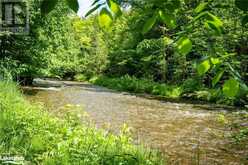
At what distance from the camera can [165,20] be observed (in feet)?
4.16

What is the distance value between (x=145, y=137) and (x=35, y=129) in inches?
123

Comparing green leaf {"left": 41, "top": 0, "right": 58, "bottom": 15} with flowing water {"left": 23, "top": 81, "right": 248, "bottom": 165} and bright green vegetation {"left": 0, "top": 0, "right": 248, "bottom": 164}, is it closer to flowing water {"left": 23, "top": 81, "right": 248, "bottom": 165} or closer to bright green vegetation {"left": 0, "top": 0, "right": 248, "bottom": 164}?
bright green vegetation {"left": 0, "top": 0, "right": 248, "bottom": 164}

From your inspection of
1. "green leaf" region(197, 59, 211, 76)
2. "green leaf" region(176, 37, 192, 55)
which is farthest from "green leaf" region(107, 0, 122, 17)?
"green leaf" region(197, 59, 211, 76)

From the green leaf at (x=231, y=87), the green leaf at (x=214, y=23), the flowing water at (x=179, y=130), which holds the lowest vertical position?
the flowing water at (x=179, y=130)

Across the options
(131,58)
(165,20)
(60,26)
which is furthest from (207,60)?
(131,58)

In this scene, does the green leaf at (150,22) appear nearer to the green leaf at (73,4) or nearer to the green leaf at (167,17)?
the green leaf at (167,17)

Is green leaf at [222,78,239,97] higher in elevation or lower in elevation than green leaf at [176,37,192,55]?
lower

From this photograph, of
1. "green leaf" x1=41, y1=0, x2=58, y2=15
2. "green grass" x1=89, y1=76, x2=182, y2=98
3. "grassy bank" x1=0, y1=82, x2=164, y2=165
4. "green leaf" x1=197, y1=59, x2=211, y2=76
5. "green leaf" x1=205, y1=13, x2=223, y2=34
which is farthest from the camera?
"green grass" x1=89, y1=76, x2=182, y2=98

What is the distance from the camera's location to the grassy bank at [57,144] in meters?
4.97

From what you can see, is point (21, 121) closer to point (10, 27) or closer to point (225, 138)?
point (225, 138)

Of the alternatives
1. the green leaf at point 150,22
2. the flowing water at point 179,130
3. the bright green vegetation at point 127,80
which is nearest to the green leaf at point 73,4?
the bright green vegetation at point 127,80

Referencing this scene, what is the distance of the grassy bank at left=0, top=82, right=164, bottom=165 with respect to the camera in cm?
497

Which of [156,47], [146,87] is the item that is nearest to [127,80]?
[156,47]

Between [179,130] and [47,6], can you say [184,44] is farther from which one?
[179,130]
